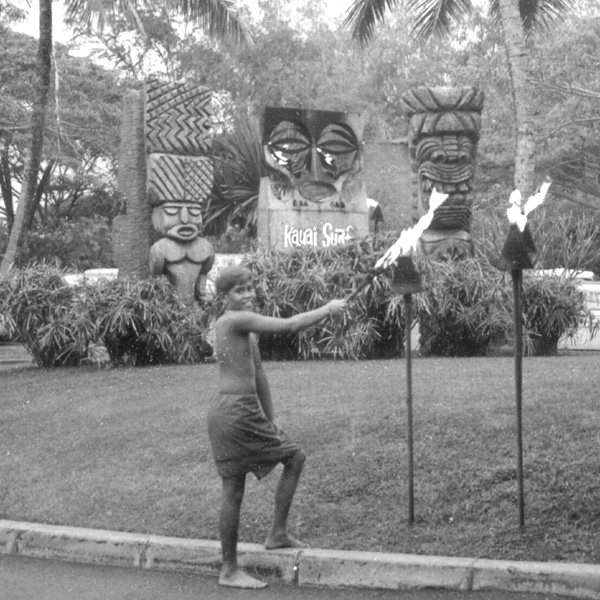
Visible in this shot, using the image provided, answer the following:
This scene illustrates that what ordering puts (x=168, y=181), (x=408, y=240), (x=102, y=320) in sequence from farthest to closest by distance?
(x=168, y=181), (x=102, y=320), (x=408, y=240)

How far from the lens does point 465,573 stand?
19.5 ft

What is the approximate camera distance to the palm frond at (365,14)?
18672mm

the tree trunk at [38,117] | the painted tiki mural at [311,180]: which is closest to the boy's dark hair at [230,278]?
the painted tiki mural at [311,180]

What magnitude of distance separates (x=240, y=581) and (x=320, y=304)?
731 cm

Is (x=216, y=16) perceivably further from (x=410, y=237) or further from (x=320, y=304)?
(x=410, y=237)

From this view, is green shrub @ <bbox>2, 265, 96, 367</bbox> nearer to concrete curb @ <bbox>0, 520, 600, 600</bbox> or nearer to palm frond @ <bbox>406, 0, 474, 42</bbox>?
concrete curb @ <bbox>0, 520, 600, 600</bbox>

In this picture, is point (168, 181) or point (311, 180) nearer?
point (168, 181)

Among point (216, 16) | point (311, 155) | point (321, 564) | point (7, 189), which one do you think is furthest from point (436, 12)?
point (7, 189)

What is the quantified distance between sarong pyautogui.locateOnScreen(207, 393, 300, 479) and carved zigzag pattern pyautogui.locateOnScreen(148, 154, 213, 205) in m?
8.56

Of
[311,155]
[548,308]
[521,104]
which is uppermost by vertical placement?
[521,104]

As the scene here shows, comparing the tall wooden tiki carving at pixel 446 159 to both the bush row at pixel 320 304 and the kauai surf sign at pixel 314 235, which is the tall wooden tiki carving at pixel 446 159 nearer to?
the bush row at pixel 320 304

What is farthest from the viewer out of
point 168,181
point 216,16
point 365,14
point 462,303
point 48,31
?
point 216,16

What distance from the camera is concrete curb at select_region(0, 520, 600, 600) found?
5848mm

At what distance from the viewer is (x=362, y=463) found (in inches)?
298
